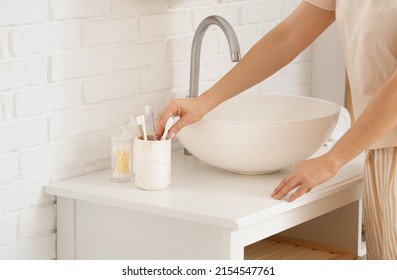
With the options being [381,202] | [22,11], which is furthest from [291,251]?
[22,11]

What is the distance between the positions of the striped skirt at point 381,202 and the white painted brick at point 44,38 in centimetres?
77

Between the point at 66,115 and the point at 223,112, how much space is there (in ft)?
1.58

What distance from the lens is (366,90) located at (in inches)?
79.9

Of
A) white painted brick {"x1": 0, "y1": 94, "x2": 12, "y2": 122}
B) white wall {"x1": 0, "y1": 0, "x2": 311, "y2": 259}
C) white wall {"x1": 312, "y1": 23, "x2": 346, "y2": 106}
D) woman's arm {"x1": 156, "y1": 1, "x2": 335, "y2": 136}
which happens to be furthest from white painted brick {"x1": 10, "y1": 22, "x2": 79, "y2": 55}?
white wall {"x1": 312, "y1": 23, "x2": 346, "y2": 106}

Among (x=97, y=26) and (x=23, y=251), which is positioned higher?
(x=97, y=26)

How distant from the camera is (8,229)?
2.09 m

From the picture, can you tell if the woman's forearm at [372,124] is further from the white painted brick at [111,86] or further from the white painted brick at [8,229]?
the white painted brick at [8,229]

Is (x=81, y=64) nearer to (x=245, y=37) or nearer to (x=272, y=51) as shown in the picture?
(x=272, y=51)

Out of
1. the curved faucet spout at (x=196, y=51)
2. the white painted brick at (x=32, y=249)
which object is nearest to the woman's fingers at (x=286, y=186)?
the curved faucet spout at (x=196, y=51)

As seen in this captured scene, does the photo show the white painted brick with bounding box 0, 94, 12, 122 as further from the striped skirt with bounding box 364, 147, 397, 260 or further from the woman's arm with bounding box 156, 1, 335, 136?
the striped skirt with bounding box 364, 147, 397, 260

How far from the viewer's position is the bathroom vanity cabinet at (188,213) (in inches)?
75.8
